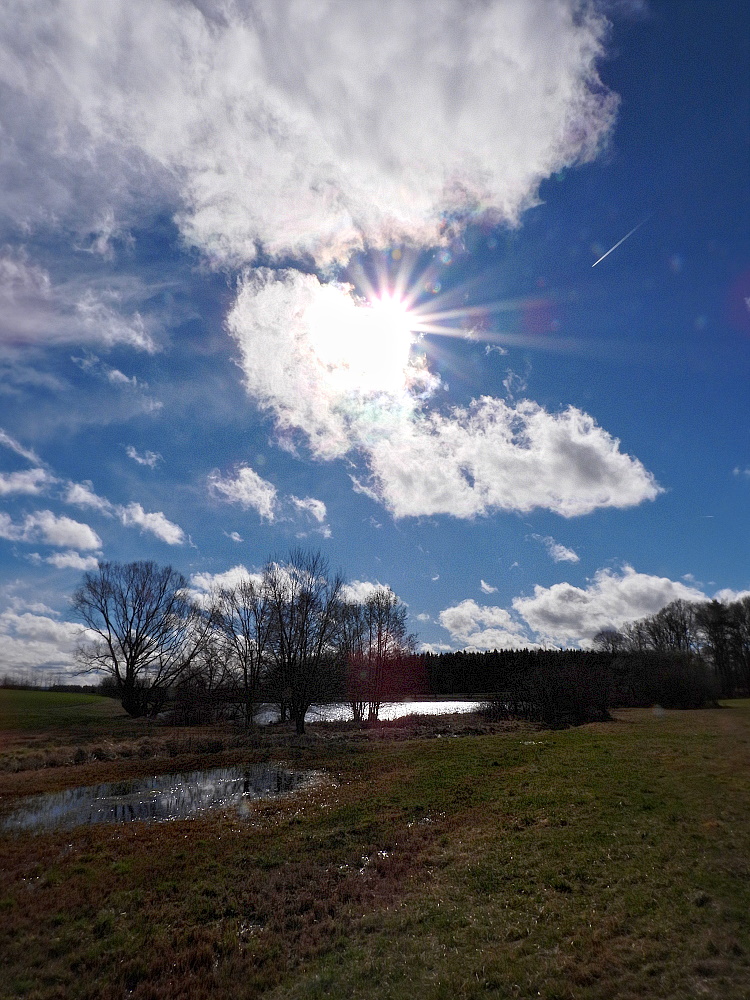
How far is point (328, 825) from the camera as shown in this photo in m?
12.8

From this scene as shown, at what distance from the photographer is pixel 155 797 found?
16.6 m

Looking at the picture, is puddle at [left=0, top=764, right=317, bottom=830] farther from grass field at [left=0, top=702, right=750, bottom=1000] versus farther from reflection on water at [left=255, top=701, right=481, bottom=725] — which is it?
reflection on water at [left=255, top=701, right=481, bottom=725]

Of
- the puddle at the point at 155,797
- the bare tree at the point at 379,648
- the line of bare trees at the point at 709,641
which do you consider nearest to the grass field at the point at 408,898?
the puddle at the point at 155,797

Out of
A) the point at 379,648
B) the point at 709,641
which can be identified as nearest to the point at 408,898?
the point at 379,648

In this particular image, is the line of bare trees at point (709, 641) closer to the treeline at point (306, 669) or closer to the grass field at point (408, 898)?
the treeline at point (306, 669)

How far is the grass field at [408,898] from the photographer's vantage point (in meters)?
6.32

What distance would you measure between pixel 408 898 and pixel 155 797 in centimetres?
1146

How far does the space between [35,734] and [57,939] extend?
29892 mm

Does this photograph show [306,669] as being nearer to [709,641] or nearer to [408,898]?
[408,898]

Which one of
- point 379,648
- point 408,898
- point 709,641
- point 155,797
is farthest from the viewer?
point 709,641

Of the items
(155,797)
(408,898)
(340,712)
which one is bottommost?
(340,712)

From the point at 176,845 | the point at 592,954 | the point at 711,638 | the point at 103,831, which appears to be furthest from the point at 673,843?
the point at 711,638

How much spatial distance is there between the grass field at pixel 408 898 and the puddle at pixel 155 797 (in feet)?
4.62

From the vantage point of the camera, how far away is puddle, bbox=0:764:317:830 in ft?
45.7
